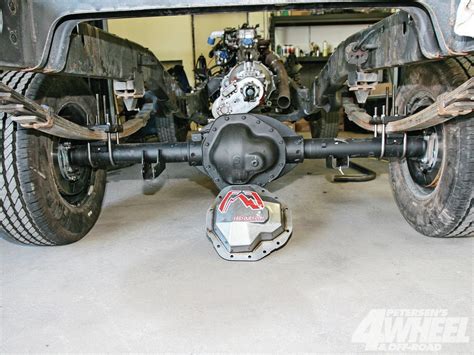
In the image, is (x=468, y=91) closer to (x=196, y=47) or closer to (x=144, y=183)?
(x=144, y=183)

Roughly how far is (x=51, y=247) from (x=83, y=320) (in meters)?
0.62

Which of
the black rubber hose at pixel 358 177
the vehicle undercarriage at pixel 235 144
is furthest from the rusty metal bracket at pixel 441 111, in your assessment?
the black rubber hose at pixel 358 177

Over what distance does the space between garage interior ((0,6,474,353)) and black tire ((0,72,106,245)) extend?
0.10 m

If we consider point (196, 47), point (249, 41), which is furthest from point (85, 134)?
point (196, 47)

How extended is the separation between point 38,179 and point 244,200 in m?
0.73

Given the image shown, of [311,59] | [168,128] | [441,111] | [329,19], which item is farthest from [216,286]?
[329,19]

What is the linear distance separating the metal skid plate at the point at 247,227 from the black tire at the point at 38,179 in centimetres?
57

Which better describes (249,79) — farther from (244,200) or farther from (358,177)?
(358,177)

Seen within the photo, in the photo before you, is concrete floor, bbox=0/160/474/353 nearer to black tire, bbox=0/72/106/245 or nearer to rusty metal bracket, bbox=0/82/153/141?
black tire, bbox=0/72/106/245

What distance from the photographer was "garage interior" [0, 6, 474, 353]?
3.41 feet

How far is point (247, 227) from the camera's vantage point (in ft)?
4.76

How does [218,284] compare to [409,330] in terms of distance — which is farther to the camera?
[218,284]

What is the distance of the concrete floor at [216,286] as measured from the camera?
3.42 feet

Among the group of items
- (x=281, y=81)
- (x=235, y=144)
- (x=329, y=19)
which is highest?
(x=329, y=19)
